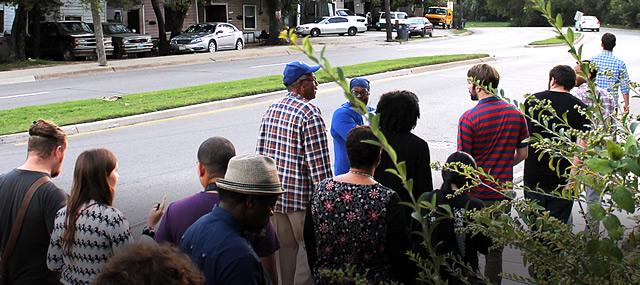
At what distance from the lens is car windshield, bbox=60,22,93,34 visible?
3441 centimetres

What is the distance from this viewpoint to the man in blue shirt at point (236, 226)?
10.2 ft

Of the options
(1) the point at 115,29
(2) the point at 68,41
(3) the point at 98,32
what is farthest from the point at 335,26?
(3) the point at 98,32

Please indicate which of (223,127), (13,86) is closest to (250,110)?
(223,127)

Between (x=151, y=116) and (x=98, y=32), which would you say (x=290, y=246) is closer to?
(x=151, y=116)

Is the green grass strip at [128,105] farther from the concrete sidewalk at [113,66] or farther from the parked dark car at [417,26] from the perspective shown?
the parked dark car at [417,26]

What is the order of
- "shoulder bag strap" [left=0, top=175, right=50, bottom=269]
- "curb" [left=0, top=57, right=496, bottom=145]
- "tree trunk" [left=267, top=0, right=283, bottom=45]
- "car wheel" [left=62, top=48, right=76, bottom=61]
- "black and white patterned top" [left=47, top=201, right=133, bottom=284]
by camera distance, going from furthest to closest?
"tree trunk" [left=267, top=0, right=283, bottom=45], "car wheel" [left=62, top=48, right=76, bottom=61], "curb" [left=0, top=57, right=496, bottom=145], "shoulder bag strap" [left=0, top=175, right=50, bottom=269], "black and white patterned top" [left=47, top=201, right=133, bottom=284]

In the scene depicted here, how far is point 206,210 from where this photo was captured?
3955 mm

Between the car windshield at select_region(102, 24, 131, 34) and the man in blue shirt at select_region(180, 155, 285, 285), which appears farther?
the car windshield at select_region(102, 24, 131, 34)

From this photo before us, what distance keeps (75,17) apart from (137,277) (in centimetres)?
4212

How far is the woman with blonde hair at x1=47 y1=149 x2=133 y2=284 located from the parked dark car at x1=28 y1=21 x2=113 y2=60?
3115cm

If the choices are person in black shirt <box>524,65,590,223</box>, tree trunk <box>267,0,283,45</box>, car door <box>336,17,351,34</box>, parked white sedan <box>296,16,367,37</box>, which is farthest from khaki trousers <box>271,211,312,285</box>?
car door <box>336,17,351,34</box>

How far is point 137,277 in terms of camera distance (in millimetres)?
1952

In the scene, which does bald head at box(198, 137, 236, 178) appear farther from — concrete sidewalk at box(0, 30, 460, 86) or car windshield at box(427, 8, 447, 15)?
car windshield at box(427, 8, 447, 15)

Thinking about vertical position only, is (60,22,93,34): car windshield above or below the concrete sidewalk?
above
